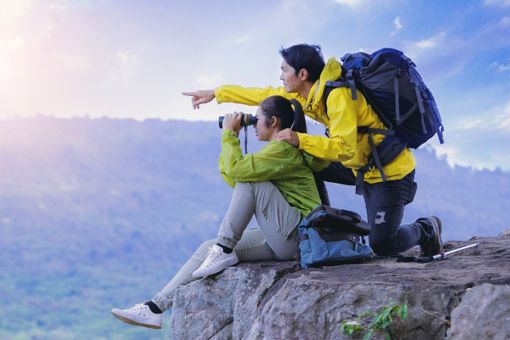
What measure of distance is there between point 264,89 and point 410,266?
1.93 m

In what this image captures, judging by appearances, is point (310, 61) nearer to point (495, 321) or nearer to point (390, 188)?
point (390, 188)

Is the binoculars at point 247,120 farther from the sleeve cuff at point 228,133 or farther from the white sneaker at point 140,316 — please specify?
the white sneaker at point 140,316

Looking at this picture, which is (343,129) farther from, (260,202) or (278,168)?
(260,202)

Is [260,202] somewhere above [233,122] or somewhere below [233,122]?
below

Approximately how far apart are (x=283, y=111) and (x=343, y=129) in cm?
44

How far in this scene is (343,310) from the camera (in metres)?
3.66

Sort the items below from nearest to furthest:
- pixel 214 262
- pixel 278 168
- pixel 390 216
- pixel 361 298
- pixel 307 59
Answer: pixel 361 298, pixel 278 168, pixel 214 262, pixel 307 59, pixel 390 216

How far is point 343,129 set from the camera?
4605mm

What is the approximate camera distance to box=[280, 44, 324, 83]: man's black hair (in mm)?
4891

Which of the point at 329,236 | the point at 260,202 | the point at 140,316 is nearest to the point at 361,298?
the point at 329,236

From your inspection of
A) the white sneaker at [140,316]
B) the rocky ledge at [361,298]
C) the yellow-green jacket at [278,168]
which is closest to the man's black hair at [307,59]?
the yellow-green jacket at [278,168]

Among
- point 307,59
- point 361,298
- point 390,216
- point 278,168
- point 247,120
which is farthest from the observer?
point 390,216

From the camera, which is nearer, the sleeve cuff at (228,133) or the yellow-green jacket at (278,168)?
the yellow-green jacket at (278,168)

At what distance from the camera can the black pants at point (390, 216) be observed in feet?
16.5
